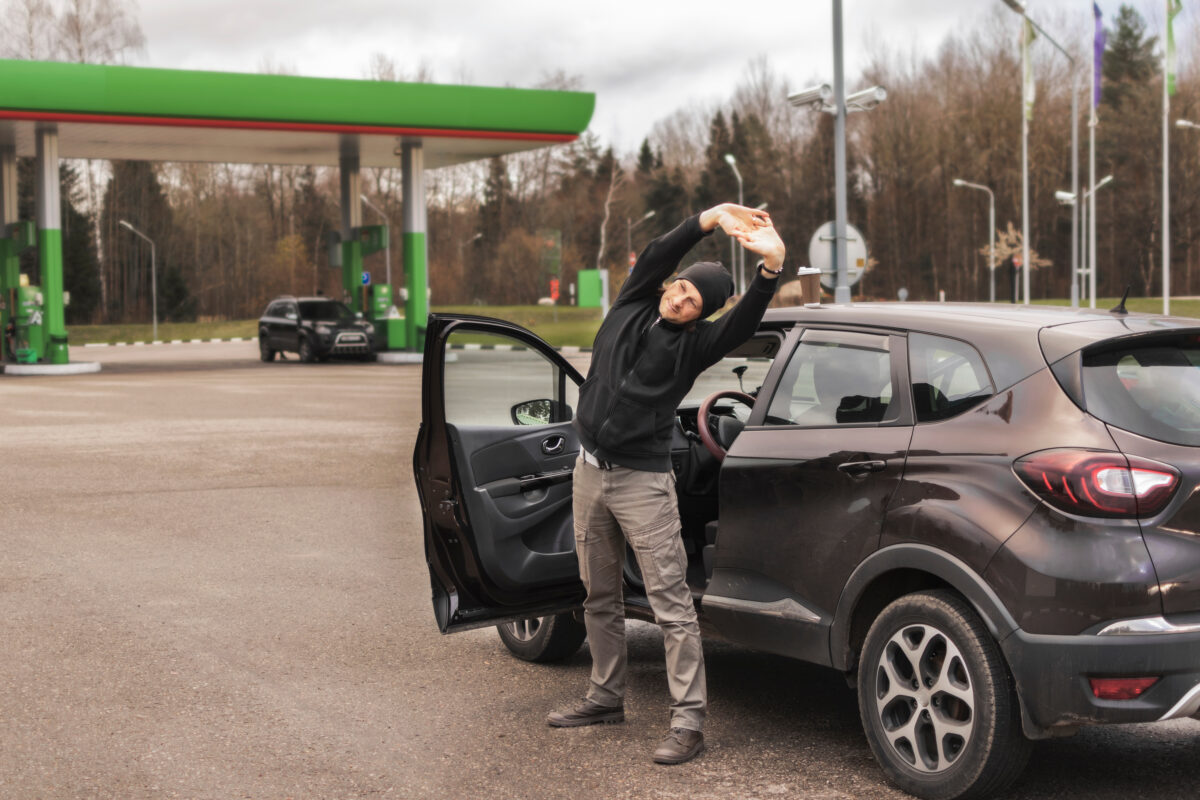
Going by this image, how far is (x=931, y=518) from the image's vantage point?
12.0ft

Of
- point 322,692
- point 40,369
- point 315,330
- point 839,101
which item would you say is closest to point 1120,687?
point 322,692

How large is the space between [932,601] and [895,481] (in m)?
0.39

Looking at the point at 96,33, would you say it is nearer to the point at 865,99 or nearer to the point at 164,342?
the point at 164,342

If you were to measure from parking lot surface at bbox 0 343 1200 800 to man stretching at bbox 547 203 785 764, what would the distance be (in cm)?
46

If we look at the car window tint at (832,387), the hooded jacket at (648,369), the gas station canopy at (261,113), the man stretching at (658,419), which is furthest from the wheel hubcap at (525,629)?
the gas station canopy at (261,113)

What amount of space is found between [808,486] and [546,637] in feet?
5.71

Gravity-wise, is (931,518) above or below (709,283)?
below

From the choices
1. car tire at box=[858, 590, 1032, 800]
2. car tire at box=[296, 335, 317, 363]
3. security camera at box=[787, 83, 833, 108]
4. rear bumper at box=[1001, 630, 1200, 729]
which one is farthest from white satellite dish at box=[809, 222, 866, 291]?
car tire at box=[296, 335, 317, 363]

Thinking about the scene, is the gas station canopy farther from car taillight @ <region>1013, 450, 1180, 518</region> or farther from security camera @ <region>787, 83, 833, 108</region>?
car taillight @ <region>1013, 450, 1180, 518</region>

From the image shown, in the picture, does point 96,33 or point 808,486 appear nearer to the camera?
point 808,486

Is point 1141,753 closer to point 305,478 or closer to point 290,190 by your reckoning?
point 305,478

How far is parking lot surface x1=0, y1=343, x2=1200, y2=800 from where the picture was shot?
401 centimetres

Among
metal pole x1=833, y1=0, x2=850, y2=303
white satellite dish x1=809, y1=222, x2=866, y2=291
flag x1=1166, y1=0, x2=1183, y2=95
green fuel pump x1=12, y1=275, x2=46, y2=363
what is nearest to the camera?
white satellite dish x1=809, y1=222, x2=866, y2=291

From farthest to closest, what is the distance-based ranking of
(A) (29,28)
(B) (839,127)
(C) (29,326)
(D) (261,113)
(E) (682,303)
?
(A) (29,28) → (C) (29,326) → (D) (261,113) → (B) (839,127) → (E) (682,303)
